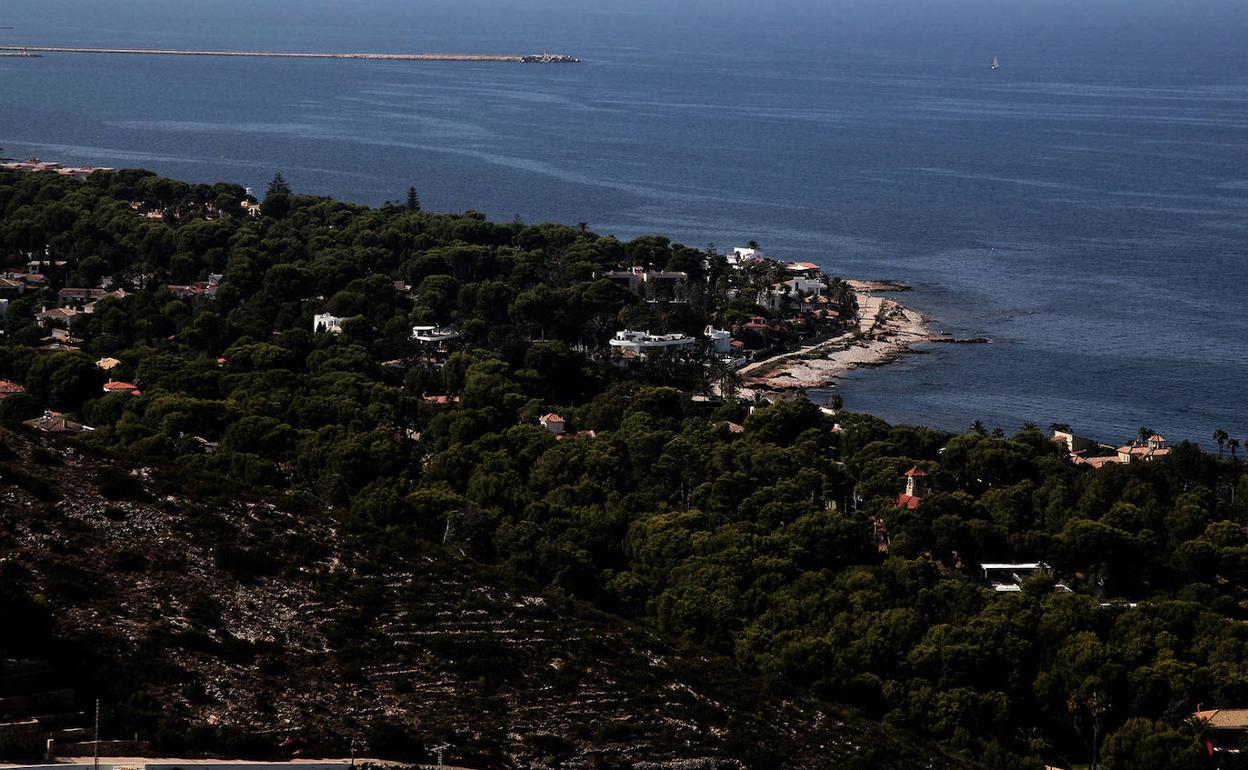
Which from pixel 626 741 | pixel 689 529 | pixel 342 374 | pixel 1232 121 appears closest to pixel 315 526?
pixel 626 741

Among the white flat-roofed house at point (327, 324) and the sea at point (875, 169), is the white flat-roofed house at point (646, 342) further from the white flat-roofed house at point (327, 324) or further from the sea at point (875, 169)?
the white flat-roofed house at point (327, 324)

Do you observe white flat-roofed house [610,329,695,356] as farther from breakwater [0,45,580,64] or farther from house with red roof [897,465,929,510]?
breakwater [0,45,580,64]

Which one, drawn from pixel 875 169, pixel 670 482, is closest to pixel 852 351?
pixel 670 482

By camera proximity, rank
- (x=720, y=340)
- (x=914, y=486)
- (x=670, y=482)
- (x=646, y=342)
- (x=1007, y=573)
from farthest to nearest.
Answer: (x=720, y=340) → (x=646, y=342) → (x=914, y=486) → (x=670, y=482) → (x=1007, y=573)

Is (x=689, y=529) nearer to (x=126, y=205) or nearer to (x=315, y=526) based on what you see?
(x=315, y=526)

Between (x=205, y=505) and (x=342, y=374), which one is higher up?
(x=205, y=505)

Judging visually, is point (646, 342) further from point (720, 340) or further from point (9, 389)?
point (9, 389)

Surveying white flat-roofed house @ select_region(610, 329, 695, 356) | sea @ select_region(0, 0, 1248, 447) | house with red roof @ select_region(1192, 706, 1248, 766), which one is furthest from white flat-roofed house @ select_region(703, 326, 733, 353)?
house with red roof @ select_region(1192, 706, 1248, 766)
